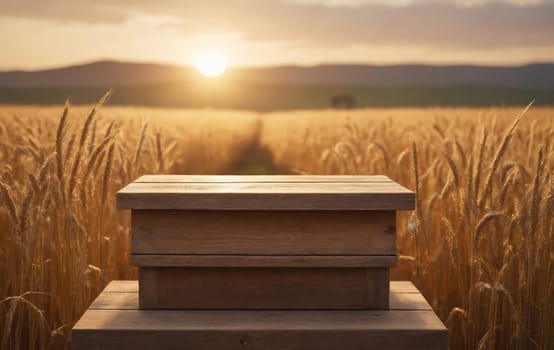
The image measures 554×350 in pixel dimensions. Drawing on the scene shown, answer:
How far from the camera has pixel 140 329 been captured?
6.64ft

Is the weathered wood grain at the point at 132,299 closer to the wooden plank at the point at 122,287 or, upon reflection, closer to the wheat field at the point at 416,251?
the wooden plank at the point at 122,287

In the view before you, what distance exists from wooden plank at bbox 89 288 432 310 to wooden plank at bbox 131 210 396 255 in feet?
0.89

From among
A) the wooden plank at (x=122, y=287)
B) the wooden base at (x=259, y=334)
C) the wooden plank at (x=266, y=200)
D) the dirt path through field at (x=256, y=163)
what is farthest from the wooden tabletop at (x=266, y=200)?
the dirt path through field at (x=256, y=163)

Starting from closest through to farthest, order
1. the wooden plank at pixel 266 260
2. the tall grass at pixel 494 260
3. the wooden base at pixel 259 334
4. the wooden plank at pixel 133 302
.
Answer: the wooden base at pixel 259 334, the wooden plank at pixel 266 260, the wooden plank at pixel 133 302, the tall grass at pixel 494 260

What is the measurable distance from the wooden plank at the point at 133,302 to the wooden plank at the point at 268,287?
3.9 inches

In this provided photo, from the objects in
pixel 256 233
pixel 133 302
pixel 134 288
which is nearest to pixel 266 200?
pixel 256 233

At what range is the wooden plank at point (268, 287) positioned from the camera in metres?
2.20

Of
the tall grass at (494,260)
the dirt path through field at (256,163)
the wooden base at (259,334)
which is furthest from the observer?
the dirt path through field at (256,163)

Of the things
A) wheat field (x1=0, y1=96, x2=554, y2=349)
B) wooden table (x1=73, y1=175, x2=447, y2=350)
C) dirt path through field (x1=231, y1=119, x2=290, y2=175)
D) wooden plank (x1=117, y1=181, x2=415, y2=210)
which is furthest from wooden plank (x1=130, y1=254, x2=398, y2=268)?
dirt path through field (x1=231, y1=119, x2=290, y2=175)

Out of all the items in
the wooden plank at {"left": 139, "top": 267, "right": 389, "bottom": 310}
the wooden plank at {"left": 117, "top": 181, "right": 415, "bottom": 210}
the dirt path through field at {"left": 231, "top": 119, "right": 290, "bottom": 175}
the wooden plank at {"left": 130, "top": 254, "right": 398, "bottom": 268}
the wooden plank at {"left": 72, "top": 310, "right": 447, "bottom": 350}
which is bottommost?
the dirt path through field at {"left": 231, "top": 119, "right": 290, "bottom": 175}

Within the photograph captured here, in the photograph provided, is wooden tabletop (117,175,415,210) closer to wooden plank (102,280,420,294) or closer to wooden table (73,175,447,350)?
wooden table (73,175,447,350)

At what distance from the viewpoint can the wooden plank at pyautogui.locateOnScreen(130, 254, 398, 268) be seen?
83.6 inches

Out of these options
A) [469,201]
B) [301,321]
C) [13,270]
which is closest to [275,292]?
[301,321]

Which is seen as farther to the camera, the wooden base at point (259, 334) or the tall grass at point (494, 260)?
the tall grass at point (494, 260)
